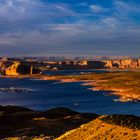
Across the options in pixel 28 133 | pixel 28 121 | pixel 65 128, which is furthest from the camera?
pixel 28 121

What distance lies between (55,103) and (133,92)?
30.3 meters

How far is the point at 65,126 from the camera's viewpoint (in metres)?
45.1

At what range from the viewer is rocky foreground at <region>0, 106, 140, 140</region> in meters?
22.2

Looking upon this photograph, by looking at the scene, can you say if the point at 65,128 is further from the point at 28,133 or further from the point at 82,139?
the point at 82,139

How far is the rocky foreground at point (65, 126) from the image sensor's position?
22250mm

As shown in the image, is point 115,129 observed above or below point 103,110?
above

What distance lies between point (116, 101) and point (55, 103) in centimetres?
1673

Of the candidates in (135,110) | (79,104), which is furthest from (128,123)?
(79,104)

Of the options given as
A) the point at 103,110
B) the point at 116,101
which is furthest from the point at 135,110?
the point at 116,101

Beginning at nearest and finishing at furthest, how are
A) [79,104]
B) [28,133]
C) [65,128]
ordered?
[28,133] → [65,128] → [79,104]

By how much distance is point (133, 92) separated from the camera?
13175 centimetres

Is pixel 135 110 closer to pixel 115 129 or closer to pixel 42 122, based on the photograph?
pixel 42 122

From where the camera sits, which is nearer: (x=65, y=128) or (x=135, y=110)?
(x=65, y=128)

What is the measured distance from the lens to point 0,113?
53.5 m
